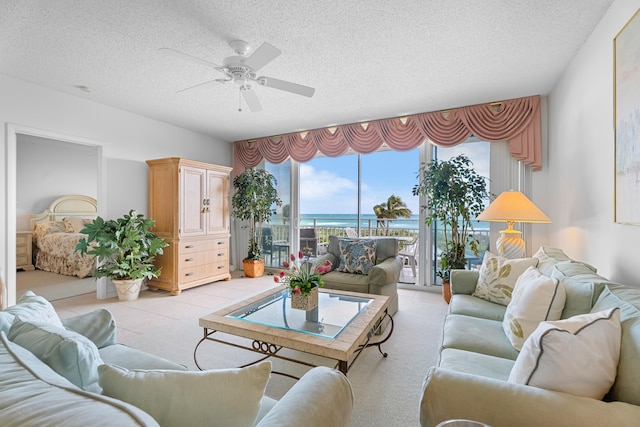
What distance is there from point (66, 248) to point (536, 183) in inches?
281

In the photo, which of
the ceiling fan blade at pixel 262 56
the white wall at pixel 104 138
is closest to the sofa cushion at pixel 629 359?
the ceiling fan blade at pixel 262 56

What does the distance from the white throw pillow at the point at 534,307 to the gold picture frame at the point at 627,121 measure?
67 cm

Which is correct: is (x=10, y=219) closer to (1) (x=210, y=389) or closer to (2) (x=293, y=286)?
(2) (x=293, y=286)

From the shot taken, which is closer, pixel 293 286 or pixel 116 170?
pixel 293 286

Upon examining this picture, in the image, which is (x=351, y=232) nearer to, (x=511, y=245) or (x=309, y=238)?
(x=309, y=238)

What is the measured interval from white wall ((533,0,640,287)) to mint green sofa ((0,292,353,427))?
2031 millimetres

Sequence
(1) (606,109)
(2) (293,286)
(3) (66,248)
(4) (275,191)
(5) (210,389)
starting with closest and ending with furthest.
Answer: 1. (5) (210,389)
2. (1) (606,109)
3. (2) (293,286)
4. (3) (66,248)
5. (4) (275,191)

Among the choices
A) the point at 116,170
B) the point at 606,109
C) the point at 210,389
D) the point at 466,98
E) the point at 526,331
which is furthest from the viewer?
the point at 116,170

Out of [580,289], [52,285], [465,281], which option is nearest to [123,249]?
[52,285]

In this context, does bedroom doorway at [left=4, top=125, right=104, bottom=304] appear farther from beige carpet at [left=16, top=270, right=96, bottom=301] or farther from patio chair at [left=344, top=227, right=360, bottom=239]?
patio chair at [left=344, top=227, right=360, bottom=239]

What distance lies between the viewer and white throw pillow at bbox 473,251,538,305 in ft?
7.02

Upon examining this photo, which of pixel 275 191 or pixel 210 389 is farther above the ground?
pixel 275 191

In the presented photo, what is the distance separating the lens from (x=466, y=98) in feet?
11.2

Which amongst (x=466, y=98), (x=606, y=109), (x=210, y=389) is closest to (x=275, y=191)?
(x=466, y=98)
